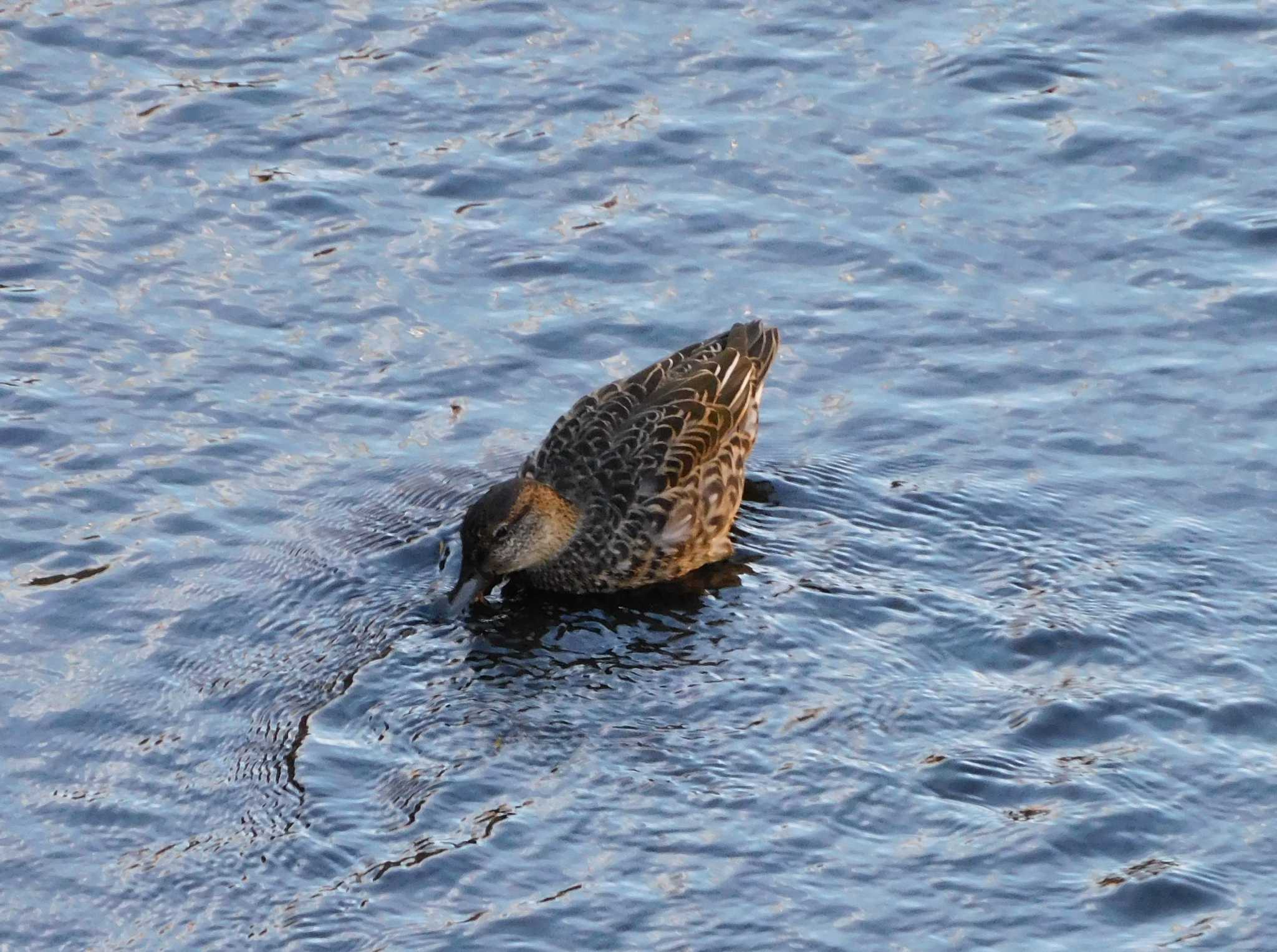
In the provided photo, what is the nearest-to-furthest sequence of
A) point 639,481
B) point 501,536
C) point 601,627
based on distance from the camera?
1. point 501,536
2. point 601,627
3. point 639,481

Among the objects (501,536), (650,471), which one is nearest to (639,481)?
(650,471)

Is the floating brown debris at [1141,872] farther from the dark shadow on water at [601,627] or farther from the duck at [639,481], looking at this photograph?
the duck at [639,481]

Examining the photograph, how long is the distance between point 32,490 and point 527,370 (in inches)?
119

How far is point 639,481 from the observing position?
11.4 m

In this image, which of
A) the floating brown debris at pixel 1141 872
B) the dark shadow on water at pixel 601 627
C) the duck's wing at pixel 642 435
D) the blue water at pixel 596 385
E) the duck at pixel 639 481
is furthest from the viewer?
the duck's wing at pixel 642 435

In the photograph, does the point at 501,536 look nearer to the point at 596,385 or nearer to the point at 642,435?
the point at 642,435

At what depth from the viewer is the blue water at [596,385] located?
8625 millimetres

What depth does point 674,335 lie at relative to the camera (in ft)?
42.4

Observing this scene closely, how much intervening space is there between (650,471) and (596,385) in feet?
4.37

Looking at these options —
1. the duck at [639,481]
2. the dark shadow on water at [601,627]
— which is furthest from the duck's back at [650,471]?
the dark shadow on water at [601,627]

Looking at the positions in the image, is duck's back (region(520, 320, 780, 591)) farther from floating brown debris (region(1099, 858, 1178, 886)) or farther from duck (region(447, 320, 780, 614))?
floating brown debris (region(1099, 858, 1178, 886))

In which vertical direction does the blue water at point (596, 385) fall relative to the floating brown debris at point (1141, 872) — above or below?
above

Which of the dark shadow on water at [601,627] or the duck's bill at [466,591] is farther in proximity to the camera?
the duck's bill at [466,591]

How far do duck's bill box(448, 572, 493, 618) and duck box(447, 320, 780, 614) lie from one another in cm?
4
